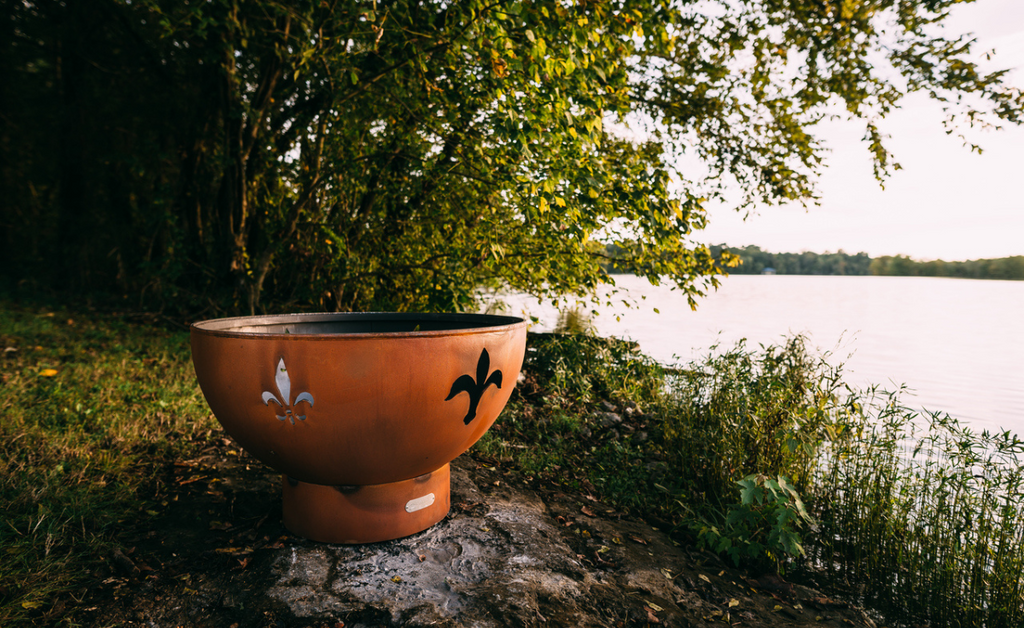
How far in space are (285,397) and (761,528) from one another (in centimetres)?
228

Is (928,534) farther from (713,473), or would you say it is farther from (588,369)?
(588,369)

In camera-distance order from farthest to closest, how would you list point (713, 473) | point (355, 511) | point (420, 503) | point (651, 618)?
point (713, 473) < point (420, 503) < point (355, 511) < point (651, 618)

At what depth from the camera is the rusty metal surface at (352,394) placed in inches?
69.2

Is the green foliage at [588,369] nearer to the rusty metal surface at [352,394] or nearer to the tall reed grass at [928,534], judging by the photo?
the tall reed grass at [928,534]

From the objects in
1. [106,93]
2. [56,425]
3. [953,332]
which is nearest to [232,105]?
[56,425]

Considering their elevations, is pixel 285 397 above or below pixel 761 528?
above

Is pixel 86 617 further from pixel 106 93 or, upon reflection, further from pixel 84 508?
pixel 106 93

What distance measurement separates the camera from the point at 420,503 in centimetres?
227

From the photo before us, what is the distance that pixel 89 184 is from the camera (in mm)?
8273

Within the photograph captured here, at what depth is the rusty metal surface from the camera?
69.2 inches

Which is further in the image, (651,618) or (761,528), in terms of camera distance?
(761,528)

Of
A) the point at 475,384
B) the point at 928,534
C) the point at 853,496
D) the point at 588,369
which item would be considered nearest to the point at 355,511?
the point at 475,384

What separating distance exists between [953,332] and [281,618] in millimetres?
13653

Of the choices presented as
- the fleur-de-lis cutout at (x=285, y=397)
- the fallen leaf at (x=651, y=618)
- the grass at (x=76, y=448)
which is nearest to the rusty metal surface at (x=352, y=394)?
the fleur-de-lis cutout at (x=285, y=397)
